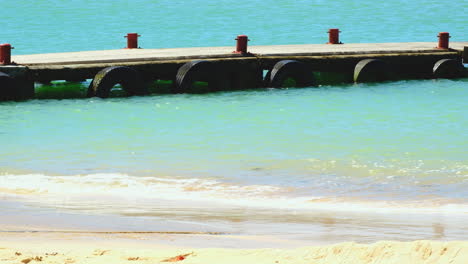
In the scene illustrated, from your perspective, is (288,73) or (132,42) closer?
(288,73)

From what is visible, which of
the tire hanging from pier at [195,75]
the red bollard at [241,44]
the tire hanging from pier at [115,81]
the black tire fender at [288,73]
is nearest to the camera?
the tire hanging from pier at [115,81]

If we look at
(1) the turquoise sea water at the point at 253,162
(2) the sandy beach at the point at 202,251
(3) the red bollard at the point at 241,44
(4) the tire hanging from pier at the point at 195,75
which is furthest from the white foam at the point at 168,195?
(3) the red bollard at the point at 241,44

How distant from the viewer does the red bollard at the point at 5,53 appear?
19439 mm

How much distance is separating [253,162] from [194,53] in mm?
9531

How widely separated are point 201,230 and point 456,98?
51.1 ft

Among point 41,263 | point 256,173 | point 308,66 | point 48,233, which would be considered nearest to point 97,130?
point 256,173

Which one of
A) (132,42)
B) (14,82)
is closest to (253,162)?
(14,82)

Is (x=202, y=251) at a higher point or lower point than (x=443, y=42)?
lower

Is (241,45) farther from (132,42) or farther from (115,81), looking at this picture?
(115,81)

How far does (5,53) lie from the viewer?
19578mm

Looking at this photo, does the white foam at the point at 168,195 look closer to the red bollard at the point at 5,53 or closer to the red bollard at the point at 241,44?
the red bollard at the point at 5,53

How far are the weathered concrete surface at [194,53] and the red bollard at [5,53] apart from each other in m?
0.41

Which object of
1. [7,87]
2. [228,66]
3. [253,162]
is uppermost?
[228,66]

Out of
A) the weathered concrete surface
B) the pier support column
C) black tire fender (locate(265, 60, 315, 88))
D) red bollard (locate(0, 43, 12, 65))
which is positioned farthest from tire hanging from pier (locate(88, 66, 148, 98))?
black tire fender (locate(265, 60, 315, 88))
